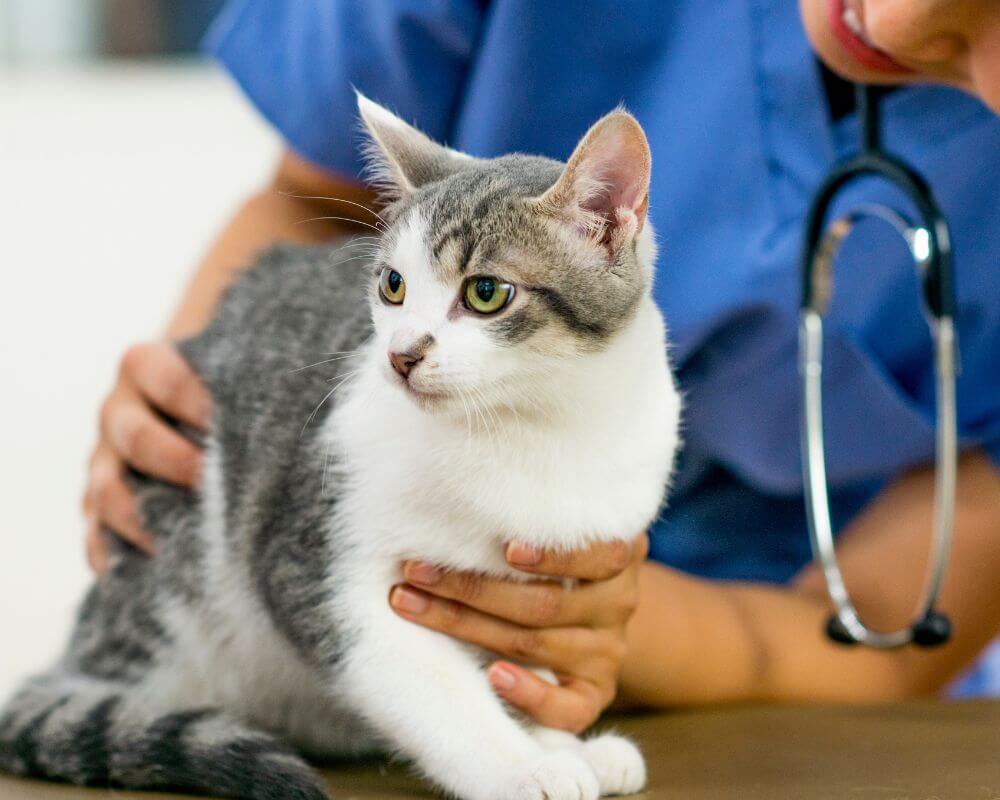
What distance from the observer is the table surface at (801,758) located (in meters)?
0.90

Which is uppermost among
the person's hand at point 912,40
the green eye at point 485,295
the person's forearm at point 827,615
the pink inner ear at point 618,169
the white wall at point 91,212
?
the white wall at point 91,212

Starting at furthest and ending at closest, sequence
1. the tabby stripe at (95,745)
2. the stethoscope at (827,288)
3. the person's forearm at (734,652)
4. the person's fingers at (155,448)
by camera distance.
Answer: the person's forearm at (734,652) → the person's fingers at (155,448) → the stethoscope at (827,288) → the tabby stripe at (95,745)

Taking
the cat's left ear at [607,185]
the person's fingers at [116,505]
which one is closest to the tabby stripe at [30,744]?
the person's fingers at [116,505]

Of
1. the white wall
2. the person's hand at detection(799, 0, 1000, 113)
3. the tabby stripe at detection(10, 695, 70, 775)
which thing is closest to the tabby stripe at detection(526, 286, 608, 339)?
the person's hand at detection(799, 0, 1000, 113)

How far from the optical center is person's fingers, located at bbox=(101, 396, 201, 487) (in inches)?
46.5

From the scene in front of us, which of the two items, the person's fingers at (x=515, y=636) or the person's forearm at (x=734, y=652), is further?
the person's forearm at (x=734, y=652)

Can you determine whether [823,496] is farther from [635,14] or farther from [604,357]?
[635,14]

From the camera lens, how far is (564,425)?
3.01 ft

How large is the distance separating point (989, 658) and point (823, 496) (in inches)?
52.1

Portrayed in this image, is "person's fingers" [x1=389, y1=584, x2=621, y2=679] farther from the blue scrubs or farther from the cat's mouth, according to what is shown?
the blue scrubs

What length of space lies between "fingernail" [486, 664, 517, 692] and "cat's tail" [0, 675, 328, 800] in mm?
172

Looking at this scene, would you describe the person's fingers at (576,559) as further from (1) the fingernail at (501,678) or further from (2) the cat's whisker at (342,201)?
(2) the cat's whisker at (342,201)

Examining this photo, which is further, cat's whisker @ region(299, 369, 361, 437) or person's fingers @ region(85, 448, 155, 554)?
person's fingers @ region(85, 448, 155, 554)

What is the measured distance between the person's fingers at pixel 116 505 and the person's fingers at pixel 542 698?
416 mm
